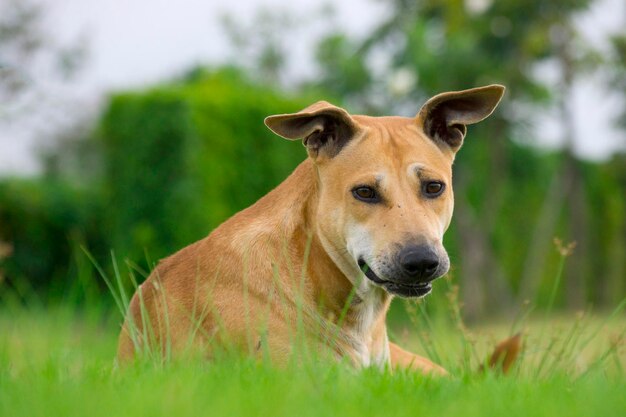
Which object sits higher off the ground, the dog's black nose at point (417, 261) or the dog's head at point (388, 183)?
the dog's head at point (388, 183)

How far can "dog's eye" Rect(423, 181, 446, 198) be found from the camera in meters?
4.55

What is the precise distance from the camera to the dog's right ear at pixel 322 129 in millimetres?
4648

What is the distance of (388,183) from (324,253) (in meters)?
0.50

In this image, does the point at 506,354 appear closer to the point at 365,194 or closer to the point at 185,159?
the point at 365,194

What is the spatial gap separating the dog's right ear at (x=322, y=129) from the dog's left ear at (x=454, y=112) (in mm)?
490

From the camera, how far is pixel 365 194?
448cm

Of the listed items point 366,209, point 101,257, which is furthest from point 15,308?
point 101,257

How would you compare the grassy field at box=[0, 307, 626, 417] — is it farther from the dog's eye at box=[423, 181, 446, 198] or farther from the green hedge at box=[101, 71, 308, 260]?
the green hedge at box=[101, 71, 308, 260]

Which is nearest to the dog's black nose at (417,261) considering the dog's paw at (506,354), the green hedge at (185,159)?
the dog's paw at (506,354)

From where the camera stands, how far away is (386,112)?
2920cm

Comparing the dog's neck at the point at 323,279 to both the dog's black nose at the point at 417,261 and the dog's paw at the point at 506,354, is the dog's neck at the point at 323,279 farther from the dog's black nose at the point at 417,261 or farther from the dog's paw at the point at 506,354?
the dog's paw at the point at 506,354

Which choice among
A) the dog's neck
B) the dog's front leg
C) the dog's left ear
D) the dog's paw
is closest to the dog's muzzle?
the dog's neck

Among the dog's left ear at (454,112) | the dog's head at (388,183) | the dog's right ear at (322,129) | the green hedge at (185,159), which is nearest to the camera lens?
the dog's head at (388,183)

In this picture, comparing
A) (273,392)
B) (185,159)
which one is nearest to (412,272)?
(273,392)
